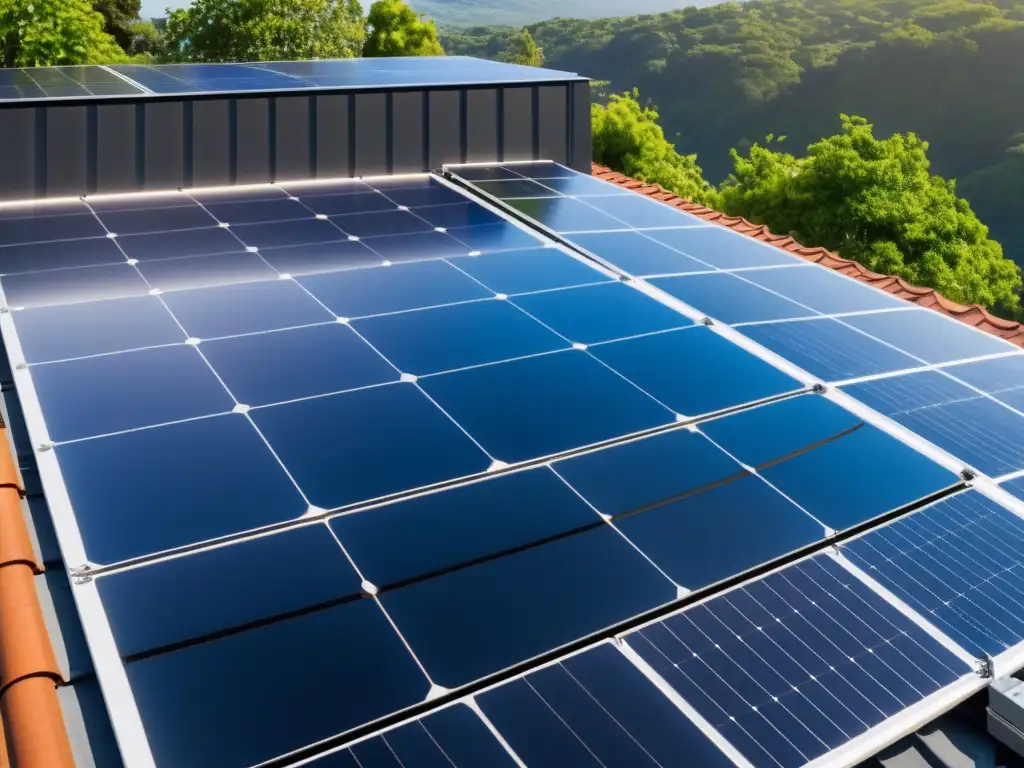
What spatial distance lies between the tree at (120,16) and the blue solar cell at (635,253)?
8411 centimetres

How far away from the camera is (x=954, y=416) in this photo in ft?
29.2

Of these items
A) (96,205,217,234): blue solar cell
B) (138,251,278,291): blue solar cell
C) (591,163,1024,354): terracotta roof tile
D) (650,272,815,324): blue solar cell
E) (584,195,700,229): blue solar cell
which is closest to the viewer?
(138,251,278,291): blue solar cell

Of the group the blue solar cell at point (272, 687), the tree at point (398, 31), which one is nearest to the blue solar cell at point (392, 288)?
the blue solar cell at point (272, 687)

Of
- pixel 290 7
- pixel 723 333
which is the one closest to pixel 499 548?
pixel 723 333

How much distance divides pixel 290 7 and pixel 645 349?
214ft

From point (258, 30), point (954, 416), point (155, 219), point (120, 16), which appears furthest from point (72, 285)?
point (120, 16)

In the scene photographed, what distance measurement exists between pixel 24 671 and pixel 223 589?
1147mm

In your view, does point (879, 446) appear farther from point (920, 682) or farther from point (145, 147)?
point (145, 147)

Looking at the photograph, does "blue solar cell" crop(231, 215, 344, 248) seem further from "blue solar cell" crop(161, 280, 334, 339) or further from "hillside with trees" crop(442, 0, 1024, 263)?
"hillside with trees" crop(442, 0, 1024, 263)

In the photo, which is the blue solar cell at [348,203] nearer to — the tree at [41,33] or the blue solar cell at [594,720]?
the blue solar cell at [594,720]

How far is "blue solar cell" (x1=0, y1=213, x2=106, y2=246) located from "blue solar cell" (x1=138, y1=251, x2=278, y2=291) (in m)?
1.49

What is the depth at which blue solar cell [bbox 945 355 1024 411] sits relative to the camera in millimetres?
9539

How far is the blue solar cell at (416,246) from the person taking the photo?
11.5 metres

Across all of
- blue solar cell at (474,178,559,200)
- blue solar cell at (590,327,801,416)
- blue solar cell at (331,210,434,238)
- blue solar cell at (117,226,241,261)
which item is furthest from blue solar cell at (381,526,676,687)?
blue solar cell at (474,178,559,200)
